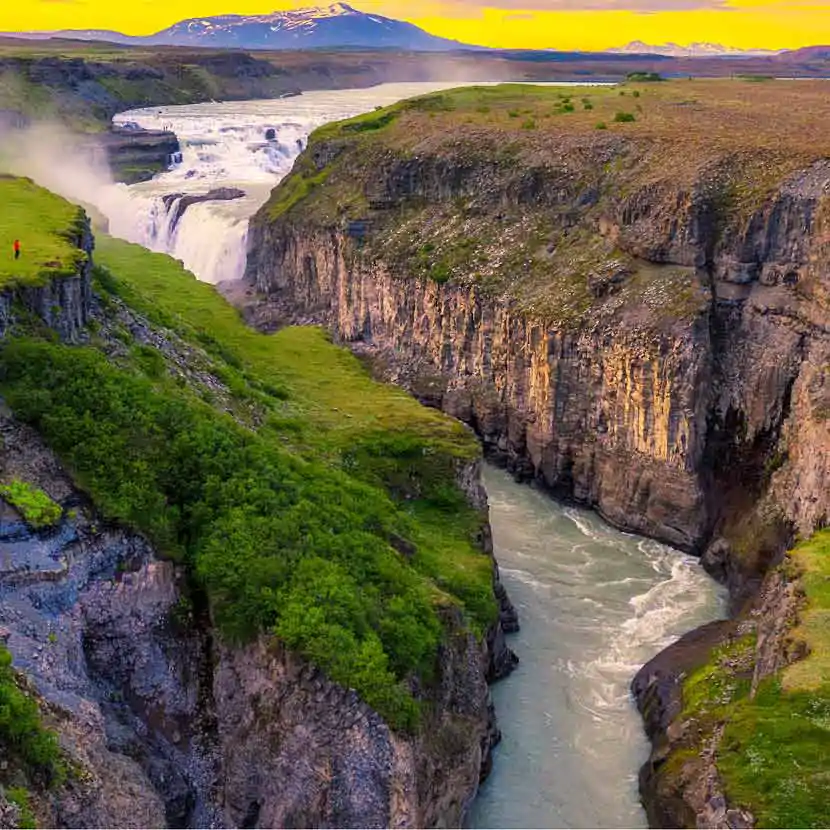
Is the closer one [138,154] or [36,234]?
[36,234]

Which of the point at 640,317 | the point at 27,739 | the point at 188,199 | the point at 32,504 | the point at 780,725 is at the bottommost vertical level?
the point at 780,725

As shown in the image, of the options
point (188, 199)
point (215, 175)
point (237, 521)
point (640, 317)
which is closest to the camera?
point (237, 521)

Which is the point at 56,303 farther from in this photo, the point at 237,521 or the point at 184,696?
the point at 184,696

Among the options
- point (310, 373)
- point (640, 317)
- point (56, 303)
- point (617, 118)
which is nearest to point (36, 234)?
point (56, 303)

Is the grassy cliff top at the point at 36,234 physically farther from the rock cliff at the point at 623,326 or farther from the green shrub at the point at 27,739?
the rock cliff at the point at 623,326

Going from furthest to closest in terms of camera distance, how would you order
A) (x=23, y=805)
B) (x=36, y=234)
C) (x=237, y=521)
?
(x=36, y=234) < (x=237, y=521) < (x=23, y=805)

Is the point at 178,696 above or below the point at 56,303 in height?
below

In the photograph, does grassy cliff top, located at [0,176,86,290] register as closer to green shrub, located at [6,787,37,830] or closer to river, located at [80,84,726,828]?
green shrub, located at [6,787,37,830]
